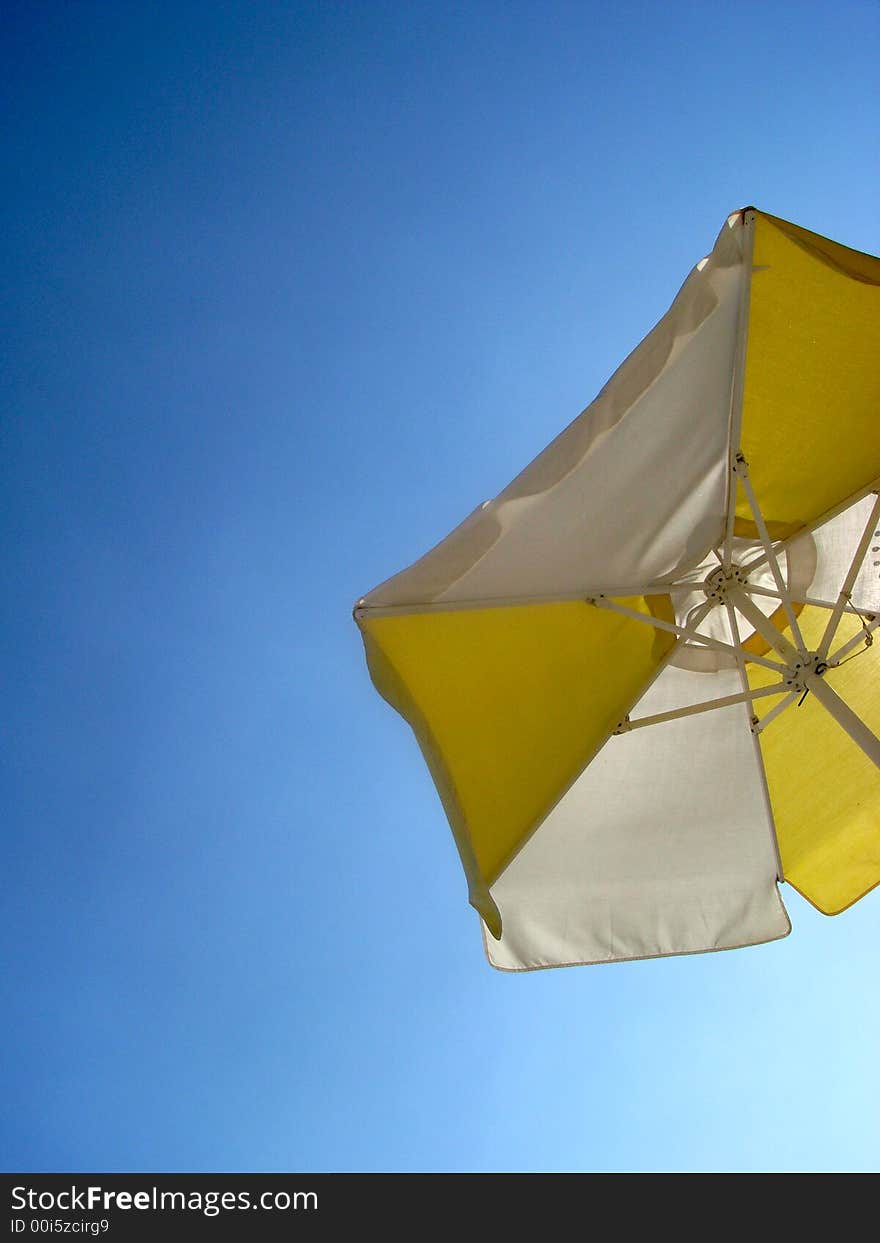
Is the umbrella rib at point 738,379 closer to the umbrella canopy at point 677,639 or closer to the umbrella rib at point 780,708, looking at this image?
the umbrella canopy at point 677,639

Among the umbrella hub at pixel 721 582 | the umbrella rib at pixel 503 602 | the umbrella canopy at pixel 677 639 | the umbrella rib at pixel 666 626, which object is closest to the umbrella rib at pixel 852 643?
the umbrella canopy at pixel 677 639

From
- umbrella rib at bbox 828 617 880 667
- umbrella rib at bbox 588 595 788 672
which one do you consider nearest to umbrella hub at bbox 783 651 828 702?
umbrella rib at bbox 828 617 880 667

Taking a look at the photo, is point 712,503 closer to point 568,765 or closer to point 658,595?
point 658,595

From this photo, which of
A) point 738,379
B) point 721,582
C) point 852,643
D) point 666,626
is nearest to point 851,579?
point 852,643

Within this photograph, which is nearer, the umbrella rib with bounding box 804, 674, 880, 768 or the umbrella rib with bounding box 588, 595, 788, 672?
the umbrella rib with bounding box 804, 674, 880, 768

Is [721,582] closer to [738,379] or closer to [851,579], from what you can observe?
[851,579]

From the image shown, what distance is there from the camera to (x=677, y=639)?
3.54 meters

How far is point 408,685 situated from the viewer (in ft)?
8.91

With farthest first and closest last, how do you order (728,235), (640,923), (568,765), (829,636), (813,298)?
(640,923)
(568,765)
(829,636)
(813,298)
(728,235)

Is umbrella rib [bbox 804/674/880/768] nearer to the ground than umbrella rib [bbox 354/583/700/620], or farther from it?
nearer to the ground

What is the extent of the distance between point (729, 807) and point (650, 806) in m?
0.42

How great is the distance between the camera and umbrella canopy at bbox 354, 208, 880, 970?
2.61 metres

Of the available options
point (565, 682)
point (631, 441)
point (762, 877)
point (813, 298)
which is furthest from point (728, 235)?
point (762, 877)

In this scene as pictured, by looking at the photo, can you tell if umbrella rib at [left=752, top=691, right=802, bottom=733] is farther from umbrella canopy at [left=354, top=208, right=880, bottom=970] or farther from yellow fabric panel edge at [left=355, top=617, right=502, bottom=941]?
yellow fabric panel edge at [left=355, top=617, right=502, bottom=941]
